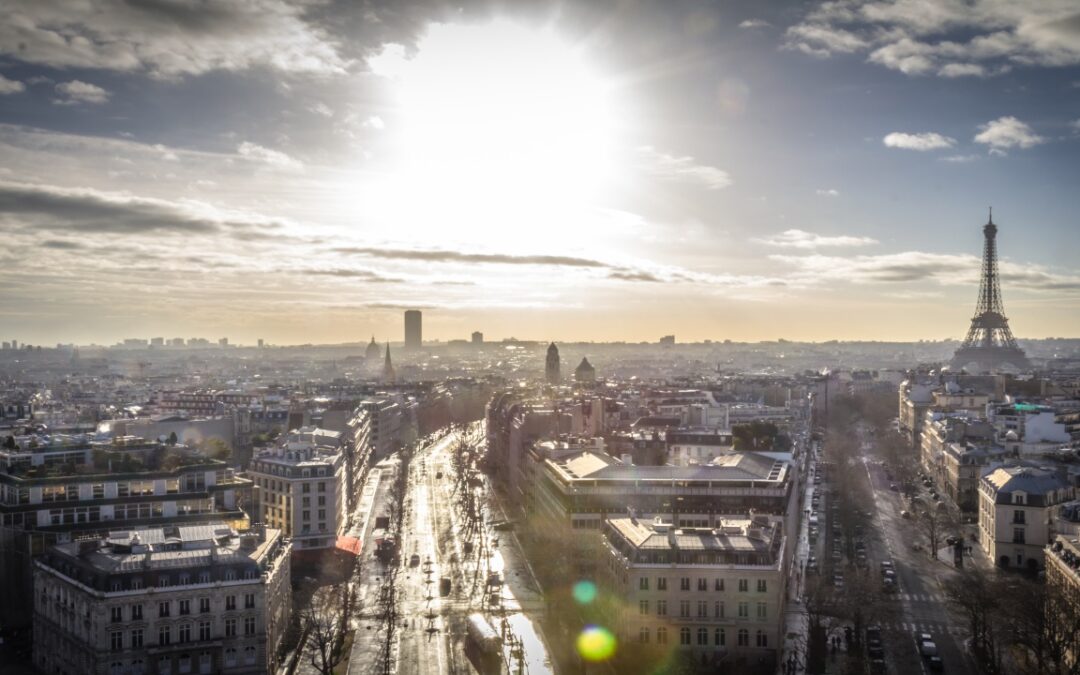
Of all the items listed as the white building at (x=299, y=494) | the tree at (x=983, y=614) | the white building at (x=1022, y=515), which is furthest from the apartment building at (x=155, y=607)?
the white building at (x=1022, y=515)

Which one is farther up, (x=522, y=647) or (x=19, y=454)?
(x=19, y=454)

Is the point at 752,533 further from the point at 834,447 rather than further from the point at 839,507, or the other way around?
the point at 834,447

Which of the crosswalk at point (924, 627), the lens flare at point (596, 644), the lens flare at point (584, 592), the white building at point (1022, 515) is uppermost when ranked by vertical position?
the white building at point (1022, 515)

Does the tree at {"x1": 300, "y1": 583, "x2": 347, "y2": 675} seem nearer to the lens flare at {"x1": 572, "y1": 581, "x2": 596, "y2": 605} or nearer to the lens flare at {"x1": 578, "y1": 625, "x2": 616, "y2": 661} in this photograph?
the lens flare at {"x1": 578, "y1": 625, "x2": 616, "y2": 661}

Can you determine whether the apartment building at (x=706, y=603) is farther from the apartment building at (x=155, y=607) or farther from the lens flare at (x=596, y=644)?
the apartment building at (x=155, y=607)

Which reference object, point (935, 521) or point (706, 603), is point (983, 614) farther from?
point (935, 521)

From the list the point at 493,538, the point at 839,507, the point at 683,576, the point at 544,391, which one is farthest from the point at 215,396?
the point at 683,576
